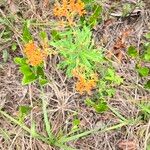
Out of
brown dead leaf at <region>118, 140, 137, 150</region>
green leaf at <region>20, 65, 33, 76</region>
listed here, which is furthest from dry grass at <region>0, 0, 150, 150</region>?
green leaf at <region>20, 65, 33, 76</region>

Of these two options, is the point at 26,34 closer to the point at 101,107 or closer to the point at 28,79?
the point at 28,79

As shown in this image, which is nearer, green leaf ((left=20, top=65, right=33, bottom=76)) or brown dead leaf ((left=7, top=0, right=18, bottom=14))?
green leaf ((left=20, top=65, right=33, bottom=76))

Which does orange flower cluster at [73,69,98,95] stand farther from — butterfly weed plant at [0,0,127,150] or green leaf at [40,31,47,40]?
green leaf at [40,31,47,40]

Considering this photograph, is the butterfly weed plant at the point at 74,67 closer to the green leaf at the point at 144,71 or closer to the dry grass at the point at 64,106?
the dry grass at the point at 64,106

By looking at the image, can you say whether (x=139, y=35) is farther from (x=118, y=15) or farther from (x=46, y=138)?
(x=46, y=138)

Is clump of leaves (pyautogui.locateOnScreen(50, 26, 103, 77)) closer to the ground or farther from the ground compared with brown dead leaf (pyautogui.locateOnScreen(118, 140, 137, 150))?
farther from the ground

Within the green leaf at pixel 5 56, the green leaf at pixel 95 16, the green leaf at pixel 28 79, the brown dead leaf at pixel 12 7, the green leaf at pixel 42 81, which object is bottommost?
the green leaf at pixel 42 81

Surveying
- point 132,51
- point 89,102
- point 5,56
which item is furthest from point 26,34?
point 132,51

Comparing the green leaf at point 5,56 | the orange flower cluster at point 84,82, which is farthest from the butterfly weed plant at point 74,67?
the green leaf at point 5,56
